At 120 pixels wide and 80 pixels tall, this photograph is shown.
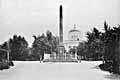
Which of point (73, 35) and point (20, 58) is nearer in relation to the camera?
point (20, 58)

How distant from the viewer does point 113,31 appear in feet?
43.3

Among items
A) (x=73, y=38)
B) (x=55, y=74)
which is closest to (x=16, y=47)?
(x=55, y=74)

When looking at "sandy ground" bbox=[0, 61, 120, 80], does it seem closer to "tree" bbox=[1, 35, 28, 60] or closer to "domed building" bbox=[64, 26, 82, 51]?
"tree" bbox=[1, 35, 28, 60]

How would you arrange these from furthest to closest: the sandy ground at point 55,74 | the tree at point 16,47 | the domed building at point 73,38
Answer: the domed building at point 73,38, the tree at point 16,47, the sandy ground at point 55,74

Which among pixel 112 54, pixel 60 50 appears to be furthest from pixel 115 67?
pixel 60 50

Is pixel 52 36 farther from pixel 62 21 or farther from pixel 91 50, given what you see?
pixel 91 50

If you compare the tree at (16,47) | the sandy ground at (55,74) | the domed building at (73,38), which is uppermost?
the domed building at (73,38)

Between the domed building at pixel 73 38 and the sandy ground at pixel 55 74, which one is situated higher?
the domed building at pixel 73 38

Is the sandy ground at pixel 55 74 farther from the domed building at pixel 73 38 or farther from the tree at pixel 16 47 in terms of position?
the domed building at pixel 73 38

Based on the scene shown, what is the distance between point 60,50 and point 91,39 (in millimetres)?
5811

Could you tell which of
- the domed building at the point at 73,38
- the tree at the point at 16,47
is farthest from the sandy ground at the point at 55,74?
the domed building at the point at 73,38

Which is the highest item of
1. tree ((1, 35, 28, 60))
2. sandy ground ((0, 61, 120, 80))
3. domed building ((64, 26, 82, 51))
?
domed building ((64, 26, 82, 51))

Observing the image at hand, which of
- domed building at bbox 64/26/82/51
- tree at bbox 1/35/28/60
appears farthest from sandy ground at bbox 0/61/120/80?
domed building at bbox 64/26/82/51

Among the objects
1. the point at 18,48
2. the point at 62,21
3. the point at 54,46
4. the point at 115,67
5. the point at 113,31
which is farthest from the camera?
the point at 54,46
